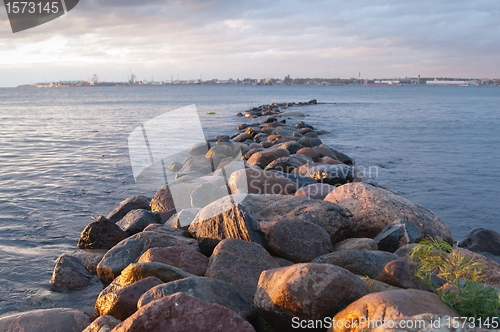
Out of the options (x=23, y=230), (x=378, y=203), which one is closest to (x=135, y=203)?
(x=23, y=230)

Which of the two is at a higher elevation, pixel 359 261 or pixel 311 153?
pixel 359 261

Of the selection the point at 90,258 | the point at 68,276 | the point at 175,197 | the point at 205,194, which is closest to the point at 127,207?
the point at 175,197

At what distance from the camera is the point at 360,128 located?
23.2 m

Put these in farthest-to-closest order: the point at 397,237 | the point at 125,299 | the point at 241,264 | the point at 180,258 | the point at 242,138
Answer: the point at 242,138
the point at 397,237
the point at 180,258
the point at 241,264
the point at 125,299

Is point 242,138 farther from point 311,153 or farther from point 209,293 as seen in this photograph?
point 209,293

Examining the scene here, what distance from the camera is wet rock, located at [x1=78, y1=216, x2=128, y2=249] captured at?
5316 mm

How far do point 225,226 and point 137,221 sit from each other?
6.85 feet

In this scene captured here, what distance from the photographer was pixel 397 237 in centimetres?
467

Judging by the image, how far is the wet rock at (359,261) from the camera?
3.54 m

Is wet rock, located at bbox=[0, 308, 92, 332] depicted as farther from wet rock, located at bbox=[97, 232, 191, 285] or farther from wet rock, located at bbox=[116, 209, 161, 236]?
wet rock, located at bbox=[116, 209, 161, 236]

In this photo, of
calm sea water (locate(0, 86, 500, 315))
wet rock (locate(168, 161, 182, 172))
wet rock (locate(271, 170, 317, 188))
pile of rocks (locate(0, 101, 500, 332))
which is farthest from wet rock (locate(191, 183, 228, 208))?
wet rock (locate(168, 161, 182, 172))

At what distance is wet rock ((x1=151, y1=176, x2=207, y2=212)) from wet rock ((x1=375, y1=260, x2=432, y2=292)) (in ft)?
13.5

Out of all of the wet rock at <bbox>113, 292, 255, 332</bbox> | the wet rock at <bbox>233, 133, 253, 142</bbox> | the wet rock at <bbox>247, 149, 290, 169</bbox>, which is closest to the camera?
the wet rock at <bbox>113, 292, 255, 332</bbox>

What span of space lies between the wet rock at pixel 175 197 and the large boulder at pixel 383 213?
2805 millimetres
